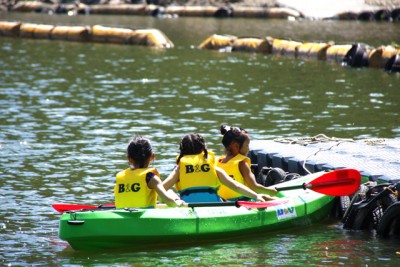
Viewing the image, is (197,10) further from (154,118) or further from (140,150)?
(140,150)

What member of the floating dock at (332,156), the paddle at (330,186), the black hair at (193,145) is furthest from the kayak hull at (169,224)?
the floating dock at (332,156)

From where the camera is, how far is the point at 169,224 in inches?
501

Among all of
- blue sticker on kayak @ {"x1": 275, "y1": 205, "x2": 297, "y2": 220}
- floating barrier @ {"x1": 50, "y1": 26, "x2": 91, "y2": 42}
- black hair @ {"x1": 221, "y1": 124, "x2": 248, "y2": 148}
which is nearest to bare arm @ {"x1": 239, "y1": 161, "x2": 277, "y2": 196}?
black hair @ {"x1": 221, "y1": 124, "x2": 248, "y2": 148}

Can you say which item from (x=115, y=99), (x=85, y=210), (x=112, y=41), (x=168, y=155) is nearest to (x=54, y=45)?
(x=112, y=41)

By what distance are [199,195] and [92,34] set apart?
36350 mm

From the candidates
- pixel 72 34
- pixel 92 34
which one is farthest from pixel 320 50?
pixel 72 34

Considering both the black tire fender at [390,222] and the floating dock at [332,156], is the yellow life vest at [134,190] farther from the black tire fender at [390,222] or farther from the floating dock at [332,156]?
the floating dock at [332,156]

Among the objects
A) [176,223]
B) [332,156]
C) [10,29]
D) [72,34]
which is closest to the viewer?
[176,223]

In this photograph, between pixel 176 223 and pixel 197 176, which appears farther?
pixel 197 176

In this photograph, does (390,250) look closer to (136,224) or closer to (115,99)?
(136,224)

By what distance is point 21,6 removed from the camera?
77.2 meters

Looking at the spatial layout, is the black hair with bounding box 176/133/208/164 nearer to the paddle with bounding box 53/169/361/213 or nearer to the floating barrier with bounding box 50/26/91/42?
the paddle with bounding box 53/169/361/213

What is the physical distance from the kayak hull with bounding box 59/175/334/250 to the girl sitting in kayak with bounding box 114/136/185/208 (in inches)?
8.9

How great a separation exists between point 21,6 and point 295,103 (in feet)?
178
